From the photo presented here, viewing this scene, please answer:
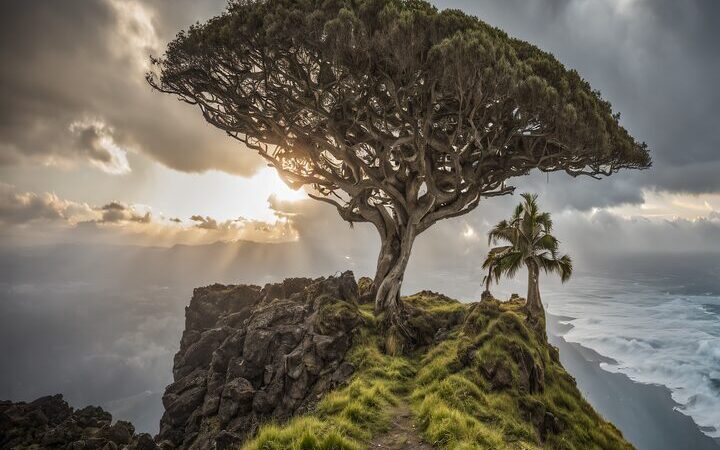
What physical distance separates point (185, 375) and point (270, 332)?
736 centimetres

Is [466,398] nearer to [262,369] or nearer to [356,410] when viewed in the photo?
[356,410]

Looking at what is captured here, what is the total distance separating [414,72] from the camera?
45.2 feet

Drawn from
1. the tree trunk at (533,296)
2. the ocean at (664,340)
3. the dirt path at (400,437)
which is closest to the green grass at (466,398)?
the dirt path at (400,437)

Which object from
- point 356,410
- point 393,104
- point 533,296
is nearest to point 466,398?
point 356,410

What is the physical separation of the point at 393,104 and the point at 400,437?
13017mm

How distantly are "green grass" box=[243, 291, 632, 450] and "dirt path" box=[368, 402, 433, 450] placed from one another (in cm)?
20

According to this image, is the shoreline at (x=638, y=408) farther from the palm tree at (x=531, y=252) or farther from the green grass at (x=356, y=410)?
the green grass at (x=356, y=410)

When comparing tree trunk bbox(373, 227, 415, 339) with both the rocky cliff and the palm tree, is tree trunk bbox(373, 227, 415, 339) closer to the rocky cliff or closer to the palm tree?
the rocky cliff

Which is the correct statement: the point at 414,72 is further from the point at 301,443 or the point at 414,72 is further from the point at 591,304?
the point at 591,304

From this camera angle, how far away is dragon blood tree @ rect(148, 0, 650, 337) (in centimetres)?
1322

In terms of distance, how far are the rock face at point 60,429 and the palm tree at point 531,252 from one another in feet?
57.5

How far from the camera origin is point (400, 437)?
7.96m

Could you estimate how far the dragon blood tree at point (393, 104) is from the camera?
13.2m

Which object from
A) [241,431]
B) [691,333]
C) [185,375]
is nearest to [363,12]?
[241,431]
